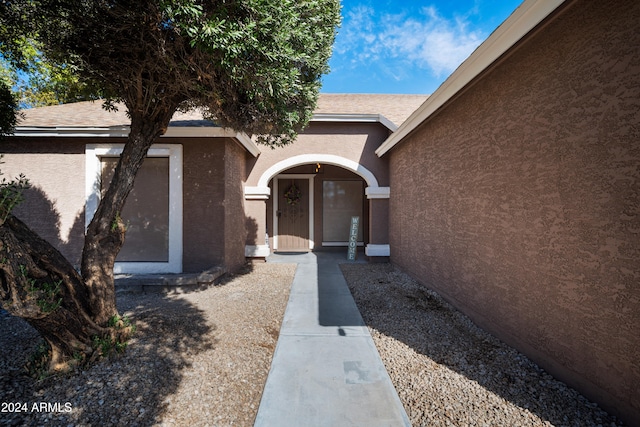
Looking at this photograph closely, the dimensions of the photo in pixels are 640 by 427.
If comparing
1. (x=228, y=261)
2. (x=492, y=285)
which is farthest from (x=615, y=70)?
(x=228, y=261)

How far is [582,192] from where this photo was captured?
2266mm

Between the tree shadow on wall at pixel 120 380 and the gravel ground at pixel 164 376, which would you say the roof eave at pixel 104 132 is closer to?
the gravel ground at pixel 164 376

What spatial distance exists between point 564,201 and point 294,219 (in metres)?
8.49

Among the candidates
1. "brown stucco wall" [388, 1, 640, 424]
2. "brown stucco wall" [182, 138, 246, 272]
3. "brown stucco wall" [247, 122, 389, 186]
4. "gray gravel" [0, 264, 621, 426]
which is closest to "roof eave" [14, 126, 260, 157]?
"brown stucco wall" [182, 138, 246, 272]

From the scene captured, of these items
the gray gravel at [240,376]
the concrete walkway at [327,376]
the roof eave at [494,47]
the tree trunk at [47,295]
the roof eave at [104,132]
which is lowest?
the concrete walkway at [327,376]

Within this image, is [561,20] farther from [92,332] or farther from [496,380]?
[92,332]

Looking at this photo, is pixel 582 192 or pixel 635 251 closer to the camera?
pixel 635 251

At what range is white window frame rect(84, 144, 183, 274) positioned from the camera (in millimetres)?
5805

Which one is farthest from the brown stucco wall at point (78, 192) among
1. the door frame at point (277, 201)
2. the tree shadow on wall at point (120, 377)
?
the door frame at point (277, 201)

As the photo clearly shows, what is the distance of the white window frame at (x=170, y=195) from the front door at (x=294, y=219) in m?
4.66

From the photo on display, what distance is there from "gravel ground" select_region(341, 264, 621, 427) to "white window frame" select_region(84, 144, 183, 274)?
13.3 feet

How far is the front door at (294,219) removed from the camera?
33.8 feet

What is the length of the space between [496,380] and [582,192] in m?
1.76

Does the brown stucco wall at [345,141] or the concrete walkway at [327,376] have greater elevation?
the brown stucco wall at [345,141]
